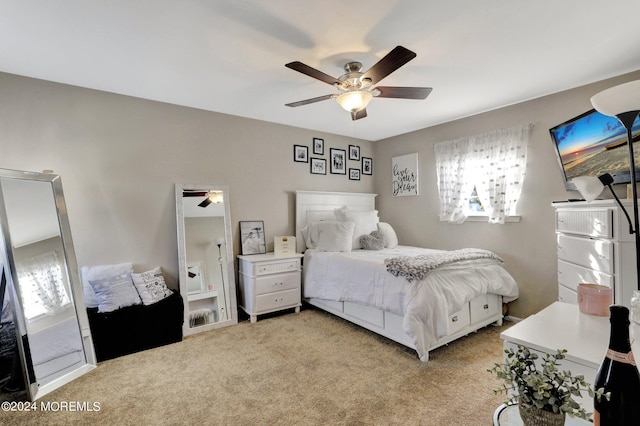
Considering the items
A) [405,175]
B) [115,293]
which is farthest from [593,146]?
[115,293]

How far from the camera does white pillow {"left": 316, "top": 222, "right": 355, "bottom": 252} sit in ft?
12.1

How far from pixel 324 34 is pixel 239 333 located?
285cm

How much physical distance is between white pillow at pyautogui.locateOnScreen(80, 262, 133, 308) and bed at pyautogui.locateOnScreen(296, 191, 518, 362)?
2.03 meters

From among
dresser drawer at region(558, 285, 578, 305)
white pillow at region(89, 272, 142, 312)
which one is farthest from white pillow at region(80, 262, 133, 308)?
dresser drawer at region(558, 285, 578, 305)

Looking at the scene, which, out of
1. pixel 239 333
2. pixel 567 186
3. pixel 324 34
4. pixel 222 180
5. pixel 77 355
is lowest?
pixel 239 333

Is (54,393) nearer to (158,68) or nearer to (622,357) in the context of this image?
(158,68)

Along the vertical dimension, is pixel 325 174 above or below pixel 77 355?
above

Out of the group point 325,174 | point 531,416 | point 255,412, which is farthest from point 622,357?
point 325,174

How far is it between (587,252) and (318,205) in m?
2.97

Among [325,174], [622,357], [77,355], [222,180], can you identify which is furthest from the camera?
[325,174]

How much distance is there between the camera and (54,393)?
6.93ft

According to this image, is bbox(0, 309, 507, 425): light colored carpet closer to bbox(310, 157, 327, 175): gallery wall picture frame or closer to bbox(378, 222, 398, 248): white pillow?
bbox(378, 222, 398, 248): white pillow

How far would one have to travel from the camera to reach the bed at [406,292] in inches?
97.3

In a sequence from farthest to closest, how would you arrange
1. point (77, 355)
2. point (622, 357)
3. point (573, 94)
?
1. point (573, 94)
2. point (77, 355)
3. point (622, 357)
